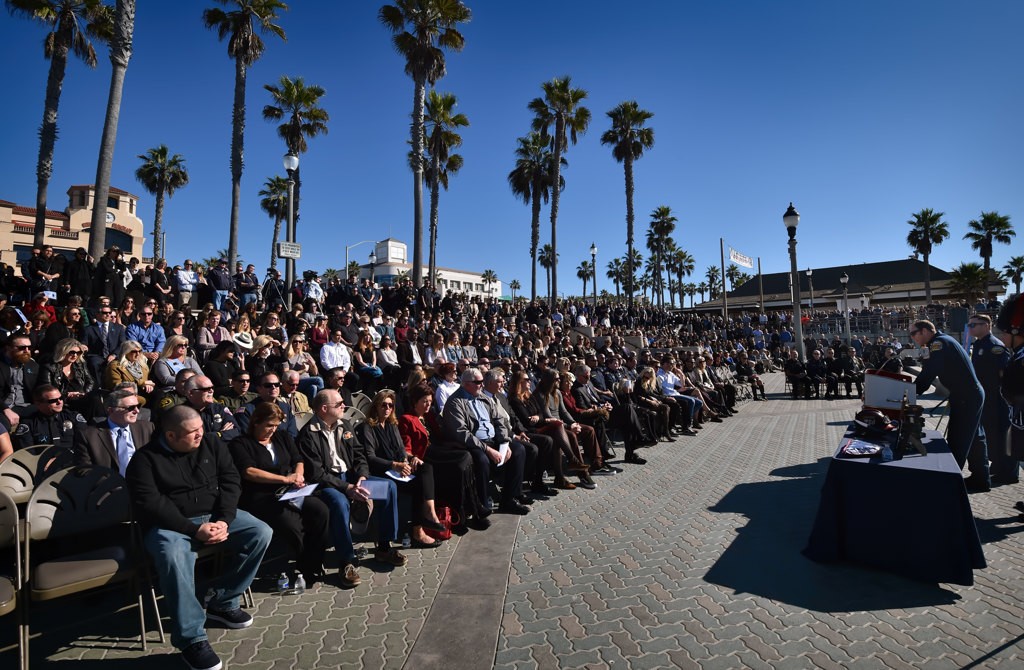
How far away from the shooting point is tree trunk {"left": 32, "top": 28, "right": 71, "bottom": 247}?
18.1 m

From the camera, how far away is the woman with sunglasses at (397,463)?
4.75 m

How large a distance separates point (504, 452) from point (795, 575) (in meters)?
3.01

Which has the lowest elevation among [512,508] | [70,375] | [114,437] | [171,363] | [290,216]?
[512,508]

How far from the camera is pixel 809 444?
856 cm

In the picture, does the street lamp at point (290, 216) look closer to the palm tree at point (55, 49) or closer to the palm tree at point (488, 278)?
the palm tree at point (55, 49)

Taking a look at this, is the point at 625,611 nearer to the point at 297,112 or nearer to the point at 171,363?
the point at 171,363

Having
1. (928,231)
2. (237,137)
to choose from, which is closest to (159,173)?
(237,137)

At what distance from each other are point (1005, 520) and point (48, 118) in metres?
27.2

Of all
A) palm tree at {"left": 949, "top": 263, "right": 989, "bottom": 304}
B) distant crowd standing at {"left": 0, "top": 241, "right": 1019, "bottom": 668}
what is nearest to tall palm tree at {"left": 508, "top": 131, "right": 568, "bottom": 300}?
distant crowd standing at {"left": 0, "top": 241, "right": 1019, "bottom": 668}

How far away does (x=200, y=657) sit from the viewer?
2754mm

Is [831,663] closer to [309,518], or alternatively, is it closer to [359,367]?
[309,518]

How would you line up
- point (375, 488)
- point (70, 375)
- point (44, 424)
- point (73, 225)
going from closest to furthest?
point (375, 488) < point (44, 424) < point (70, 375) < point (73, 225)

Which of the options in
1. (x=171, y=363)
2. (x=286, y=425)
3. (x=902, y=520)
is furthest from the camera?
(x=171, y=363)

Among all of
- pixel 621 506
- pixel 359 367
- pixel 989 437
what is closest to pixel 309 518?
pixel 621 506
